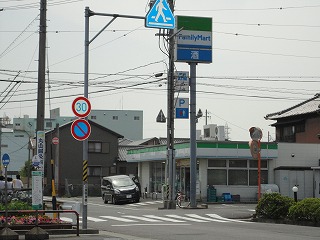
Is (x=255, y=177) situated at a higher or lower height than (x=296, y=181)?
higher

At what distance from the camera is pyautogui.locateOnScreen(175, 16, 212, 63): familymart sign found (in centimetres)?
3741

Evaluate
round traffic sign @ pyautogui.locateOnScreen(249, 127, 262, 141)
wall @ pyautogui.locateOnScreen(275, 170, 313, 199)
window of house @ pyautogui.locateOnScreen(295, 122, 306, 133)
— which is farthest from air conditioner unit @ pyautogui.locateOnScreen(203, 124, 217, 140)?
round traffic sign @ pyautogui.locateOnScreen(249, 127, 262, 141)

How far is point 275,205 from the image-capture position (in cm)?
2684

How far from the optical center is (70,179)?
66625 mm

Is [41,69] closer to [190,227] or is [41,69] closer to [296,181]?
[190,227]

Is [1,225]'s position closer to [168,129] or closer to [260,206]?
[260,206]

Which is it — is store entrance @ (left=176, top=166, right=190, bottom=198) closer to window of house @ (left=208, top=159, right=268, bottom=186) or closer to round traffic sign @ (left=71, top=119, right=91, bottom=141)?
window of house @ (left=208, top=159, right=268, bottom=186)

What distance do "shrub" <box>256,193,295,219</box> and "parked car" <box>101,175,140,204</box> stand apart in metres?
16.8

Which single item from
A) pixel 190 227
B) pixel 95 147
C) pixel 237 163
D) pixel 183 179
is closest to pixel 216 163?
pixel 237 163

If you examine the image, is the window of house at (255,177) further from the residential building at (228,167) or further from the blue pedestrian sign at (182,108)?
the blue pedestrian sign at (182,108)

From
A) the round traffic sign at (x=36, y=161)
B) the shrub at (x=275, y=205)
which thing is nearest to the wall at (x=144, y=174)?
the shrub at (x=275, y=205)

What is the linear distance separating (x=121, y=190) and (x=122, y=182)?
3.35 feet

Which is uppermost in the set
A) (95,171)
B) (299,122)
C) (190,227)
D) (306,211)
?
(299,122)

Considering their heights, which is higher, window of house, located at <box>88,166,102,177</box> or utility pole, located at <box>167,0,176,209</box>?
utility pole, located at <box>167,0,176,209</box>
